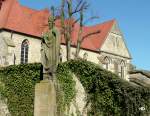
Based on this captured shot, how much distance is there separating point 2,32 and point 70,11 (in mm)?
6561

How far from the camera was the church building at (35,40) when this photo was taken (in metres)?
33.4

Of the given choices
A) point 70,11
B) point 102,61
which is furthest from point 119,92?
point 102,61

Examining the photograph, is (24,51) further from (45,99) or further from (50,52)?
(45,99)

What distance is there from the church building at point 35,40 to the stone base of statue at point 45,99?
19289mm

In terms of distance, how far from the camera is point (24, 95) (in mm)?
20344

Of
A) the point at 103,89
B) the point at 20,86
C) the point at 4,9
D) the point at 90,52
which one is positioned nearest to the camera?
the point at 103,89

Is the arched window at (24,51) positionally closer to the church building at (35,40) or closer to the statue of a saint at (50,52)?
the church building at (35,40)

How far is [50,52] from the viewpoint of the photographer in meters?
13.9

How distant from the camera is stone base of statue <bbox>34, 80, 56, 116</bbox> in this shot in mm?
13320

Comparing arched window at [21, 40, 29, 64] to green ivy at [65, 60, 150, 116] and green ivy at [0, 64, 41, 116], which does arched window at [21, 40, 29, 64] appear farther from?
green ivy at [65, 60, 150, 116]

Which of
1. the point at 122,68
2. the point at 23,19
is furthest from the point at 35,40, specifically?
the point at 122,68

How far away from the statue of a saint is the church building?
746 inches

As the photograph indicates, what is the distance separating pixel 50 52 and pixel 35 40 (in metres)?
22.4

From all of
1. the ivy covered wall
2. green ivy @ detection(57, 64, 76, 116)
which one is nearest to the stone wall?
the ivy covered wall
